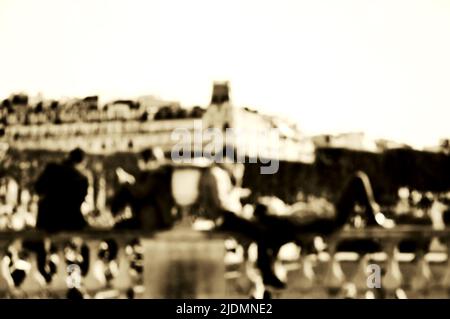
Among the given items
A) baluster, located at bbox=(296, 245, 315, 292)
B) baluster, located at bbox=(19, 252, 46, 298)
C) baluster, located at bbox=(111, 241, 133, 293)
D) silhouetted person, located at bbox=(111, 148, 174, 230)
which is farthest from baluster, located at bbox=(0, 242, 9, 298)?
baluster, located at bbox=(296, 245, 315, 292)

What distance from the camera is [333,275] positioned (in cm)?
590

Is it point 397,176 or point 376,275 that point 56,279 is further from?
point 397,176

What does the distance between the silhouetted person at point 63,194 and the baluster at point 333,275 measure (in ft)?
7.77

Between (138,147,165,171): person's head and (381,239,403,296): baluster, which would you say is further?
(138,147,165,171): person's head

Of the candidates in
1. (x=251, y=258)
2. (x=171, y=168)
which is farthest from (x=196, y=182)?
(x=251, y=258)

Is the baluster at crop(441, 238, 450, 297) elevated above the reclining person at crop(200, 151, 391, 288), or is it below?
below

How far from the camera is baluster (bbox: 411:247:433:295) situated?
588 centimetres

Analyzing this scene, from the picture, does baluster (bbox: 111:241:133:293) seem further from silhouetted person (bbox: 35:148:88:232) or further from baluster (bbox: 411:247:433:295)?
baluster (bbox: 411:247:433:295)

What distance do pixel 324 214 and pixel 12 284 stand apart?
2956mm

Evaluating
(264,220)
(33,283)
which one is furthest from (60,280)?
(264,220)

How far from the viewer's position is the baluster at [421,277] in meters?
5.88

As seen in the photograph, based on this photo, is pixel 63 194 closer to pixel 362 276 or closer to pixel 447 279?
pixel 362 276

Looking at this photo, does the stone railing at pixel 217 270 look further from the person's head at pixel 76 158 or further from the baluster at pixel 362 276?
the person's head at pixel 76 158

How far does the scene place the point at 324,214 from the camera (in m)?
5.92
